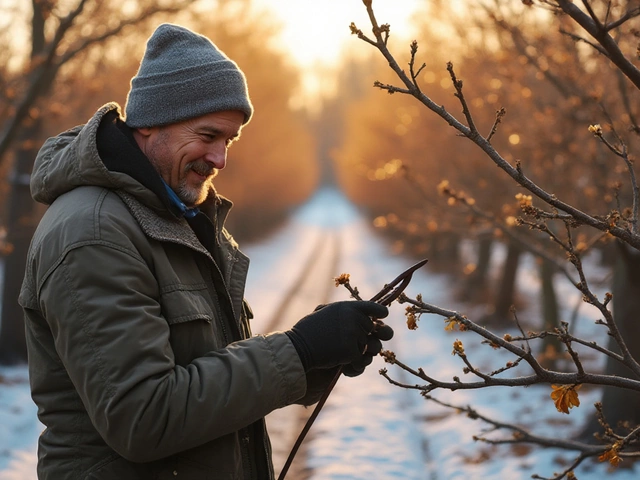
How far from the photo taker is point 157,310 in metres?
1.73

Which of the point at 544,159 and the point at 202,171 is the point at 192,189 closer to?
the point at 202,171

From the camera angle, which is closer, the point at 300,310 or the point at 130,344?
the point at 130,344

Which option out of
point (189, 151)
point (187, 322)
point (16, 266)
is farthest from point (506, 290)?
point (187, 322)

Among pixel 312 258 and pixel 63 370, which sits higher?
pixel 312 258

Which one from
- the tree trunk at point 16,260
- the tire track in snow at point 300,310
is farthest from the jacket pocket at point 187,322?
the tree trunk at point 16,260

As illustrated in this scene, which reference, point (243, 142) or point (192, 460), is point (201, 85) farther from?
point (243, 142)

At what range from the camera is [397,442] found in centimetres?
657

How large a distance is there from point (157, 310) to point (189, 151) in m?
0.56

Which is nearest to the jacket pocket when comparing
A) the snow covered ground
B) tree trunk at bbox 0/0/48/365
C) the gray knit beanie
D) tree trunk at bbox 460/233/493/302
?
the gray knit beanie

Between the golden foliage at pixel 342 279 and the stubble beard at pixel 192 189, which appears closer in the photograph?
the golden foliage at pixel 342 279

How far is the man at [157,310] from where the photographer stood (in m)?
1.62

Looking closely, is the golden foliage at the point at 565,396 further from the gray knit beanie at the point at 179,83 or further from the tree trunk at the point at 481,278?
the tree trunk at the point at 481,278

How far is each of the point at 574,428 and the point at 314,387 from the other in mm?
5086

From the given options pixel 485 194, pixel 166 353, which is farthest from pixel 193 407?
pixel 485 194
